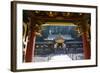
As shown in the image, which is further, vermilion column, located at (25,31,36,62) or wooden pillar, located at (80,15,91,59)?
wooden pillar, located at (80,15,91,59)

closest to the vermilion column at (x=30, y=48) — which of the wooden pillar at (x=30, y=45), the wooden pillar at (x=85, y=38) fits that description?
the wooden pillar at (x=30, y=45)

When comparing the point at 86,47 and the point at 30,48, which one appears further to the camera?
the point at 86,47

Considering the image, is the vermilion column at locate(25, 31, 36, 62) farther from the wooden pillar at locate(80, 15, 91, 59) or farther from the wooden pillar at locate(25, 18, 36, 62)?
the wooden pillar at locate(80, 15, 91, 59)

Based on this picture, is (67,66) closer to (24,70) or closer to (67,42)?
(67,42)

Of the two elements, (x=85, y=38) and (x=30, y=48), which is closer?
(x=30, y=48)

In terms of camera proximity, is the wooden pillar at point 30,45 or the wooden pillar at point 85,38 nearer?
the wooden pillar at point 30,45

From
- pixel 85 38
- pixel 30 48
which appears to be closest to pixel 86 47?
pixel 85 38

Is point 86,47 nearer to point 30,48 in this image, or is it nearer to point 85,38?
point 85,38

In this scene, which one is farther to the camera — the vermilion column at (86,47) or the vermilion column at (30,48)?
the vermilion column at (86,47)

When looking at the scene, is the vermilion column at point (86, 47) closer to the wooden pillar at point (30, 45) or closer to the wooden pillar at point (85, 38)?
the wooden pillar at point (85, 38)

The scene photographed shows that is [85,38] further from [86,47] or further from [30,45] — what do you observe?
[30,45]

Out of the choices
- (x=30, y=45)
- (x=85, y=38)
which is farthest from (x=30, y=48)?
(x=85, y=38)

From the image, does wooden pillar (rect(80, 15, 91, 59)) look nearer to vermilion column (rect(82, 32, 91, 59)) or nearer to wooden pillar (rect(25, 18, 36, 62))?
vermilion column (rect(82, 32, 91, 59))

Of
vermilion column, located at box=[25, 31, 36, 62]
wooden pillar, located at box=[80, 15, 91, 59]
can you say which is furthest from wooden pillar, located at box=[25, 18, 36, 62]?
wooden pillar, located at box=[80, 15, 91, 59]
